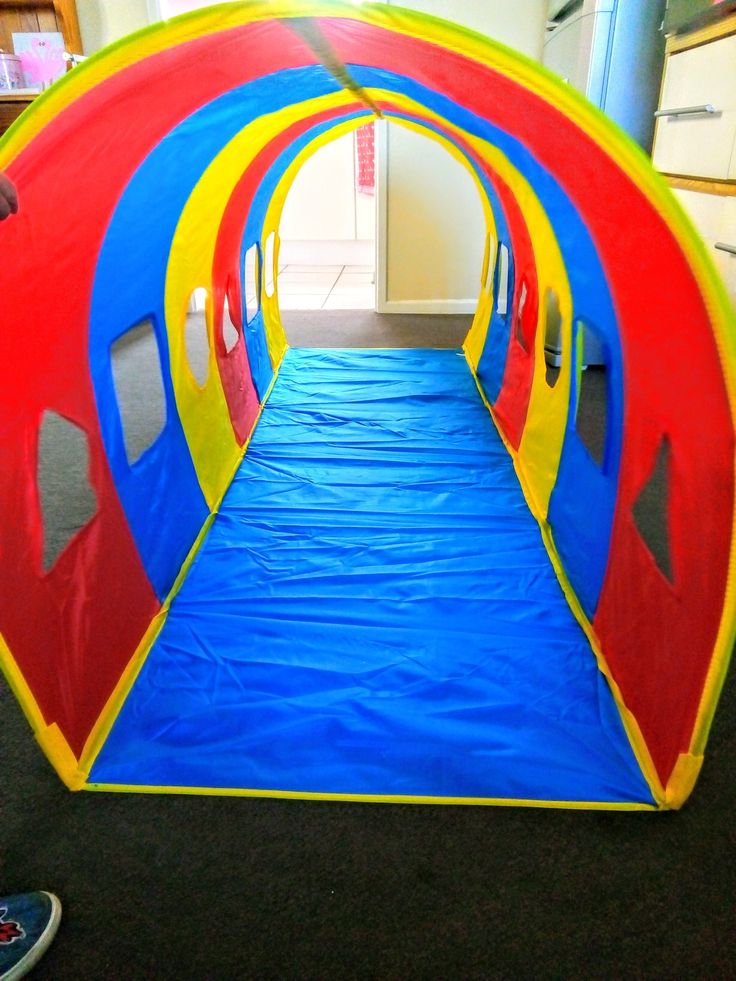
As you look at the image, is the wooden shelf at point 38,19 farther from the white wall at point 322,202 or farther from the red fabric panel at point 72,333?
the white wall at point 322,202

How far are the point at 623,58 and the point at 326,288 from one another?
3107mm

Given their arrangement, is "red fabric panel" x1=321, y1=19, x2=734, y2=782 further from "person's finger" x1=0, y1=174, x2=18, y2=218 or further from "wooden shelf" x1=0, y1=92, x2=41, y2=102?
"wooden shelf" x1=0, y1=92, x2=41, y2=102

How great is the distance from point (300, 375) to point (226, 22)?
249 centimetres

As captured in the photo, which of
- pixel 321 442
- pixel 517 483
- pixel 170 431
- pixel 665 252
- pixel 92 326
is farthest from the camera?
pixel 321 442

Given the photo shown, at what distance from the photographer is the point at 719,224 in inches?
87.4

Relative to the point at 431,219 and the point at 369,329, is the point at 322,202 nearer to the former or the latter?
the point at 431,219

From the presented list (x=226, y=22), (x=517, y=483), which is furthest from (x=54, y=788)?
(x=517, y=483)

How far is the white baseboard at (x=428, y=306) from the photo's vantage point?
16.0 ft

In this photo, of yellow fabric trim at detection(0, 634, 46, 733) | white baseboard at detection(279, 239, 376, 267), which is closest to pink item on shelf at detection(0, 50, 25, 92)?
white baseboard at detection(279, 239, 376, 267)

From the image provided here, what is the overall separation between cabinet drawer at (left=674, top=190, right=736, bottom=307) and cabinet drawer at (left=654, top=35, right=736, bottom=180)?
7 centimetres

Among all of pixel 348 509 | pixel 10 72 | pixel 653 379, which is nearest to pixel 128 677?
pixel 348 509

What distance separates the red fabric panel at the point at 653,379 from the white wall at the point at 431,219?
3.34m

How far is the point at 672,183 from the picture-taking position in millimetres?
2631

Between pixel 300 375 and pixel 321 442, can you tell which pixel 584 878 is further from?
pixel 300 375
